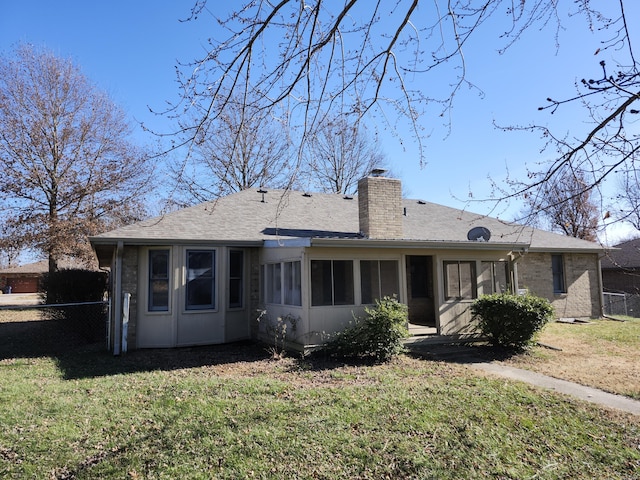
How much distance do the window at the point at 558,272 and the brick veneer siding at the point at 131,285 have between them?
47.8 ft

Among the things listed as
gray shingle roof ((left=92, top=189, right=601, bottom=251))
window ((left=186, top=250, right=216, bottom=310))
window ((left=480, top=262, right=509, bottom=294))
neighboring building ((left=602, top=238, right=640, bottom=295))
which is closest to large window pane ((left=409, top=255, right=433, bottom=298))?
gray shingle roof ((left=92, top=189, right=601, bottom=251))

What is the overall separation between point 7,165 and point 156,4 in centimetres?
2001

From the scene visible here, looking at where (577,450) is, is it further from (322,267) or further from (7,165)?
(7,165)

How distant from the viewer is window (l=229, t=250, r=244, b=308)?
11.0m

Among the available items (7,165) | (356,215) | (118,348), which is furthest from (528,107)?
(7,165)

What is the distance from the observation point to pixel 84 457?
4.29m

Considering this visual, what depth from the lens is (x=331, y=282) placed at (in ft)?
31.4

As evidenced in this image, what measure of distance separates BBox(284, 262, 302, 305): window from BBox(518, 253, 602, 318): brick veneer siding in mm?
9656

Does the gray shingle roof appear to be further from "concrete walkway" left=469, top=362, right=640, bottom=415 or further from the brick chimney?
"concrete walkway" left=469, top=362, right=640, bottom=415

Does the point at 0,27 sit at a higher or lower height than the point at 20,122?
lower

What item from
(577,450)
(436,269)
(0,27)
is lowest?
(577,450)

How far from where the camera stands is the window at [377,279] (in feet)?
32.5

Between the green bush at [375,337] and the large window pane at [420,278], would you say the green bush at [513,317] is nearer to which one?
the green bush at [375,337]

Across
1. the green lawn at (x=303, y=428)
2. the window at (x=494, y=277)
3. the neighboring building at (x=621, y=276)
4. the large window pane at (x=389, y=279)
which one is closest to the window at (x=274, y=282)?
the large window pane at (x=389, y=279)
